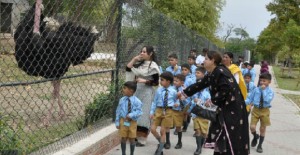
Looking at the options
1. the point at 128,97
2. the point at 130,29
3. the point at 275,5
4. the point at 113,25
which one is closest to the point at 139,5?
the point at 130,29

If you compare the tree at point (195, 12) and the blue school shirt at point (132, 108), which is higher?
the tree at point (195, 12)

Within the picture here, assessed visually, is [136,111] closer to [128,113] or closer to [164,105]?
[128,113]

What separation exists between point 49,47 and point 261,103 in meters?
3.76

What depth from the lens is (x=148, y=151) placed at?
21.0 ft

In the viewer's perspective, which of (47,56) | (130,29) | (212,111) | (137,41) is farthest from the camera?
(137,41)

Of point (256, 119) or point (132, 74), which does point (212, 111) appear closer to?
point (132, 74)

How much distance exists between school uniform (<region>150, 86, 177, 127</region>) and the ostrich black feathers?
4.09 feet

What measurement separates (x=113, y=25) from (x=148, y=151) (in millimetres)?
1963

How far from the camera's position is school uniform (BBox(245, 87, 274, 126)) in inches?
278

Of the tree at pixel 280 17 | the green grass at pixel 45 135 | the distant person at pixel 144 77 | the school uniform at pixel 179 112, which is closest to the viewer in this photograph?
the green grass at pixel 45 135

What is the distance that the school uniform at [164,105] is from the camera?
626 centimetres

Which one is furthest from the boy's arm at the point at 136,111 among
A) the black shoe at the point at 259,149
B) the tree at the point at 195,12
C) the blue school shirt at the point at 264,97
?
the tree at the point at 195,12

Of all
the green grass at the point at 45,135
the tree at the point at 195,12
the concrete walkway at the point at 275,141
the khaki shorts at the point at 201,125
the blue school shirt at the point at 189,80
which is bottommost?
the concrete walkway at the point at 275,141

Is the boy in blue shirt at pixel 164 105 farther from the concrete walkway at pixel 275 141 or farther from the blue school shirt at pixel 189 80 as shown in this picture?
the blue school shirt at pixel 189 80
